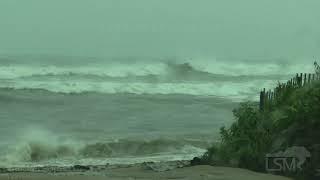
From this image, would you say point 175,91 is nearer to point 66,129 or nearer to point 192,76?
point 192,76

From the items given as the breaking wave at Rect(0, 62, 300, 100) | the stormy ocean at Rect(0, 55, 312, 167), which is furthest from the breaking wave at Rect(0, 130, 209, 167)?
the breaking wave at Rect(0, 62, 300, 100)

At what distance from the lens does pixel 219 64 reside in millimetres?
52656

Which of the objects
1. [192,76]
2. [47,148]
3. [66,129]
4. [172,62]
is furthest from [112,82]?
[47,148]

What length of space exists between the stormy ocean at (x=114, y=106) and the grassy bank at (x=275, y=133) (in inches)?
131

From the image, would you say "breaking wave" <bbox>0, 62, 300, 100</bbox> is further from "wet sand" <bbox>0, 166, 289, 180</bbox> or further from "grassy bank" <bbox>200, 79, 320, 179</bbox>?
"wet sand" <bbox>0, 166, 289, 180</bbox>

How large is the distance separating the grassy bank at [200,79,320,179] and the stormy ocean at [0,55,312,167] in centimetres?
333

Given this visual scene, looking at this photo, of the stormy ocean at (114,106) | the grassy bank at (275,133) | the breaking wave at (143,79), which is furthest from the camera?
the breaking wave at (143,79)

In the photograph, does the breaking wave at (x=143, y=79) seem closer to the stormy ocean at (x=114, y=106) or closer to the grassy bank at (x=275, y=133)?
the stormy ocean at (x=114, y=106)

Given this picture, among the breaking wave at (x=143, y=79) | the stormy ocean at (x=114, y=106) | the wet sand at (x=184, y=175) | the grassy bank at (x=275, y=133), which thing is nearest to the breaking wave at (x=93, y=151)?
the stormy ocean at (x=114, y=106)

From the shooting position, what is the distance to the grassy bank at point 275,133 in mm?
8508

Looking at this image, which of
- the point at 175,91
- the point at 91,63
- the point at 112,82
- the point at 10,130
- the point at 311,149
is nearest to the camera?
the point at 311,149

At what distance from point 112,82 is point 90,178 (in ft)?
92.5

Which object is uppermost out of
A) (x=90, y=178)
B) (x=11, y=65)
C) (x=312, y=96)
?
(x=11, y=65)

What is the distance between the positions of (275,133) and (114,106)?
1597 cm
